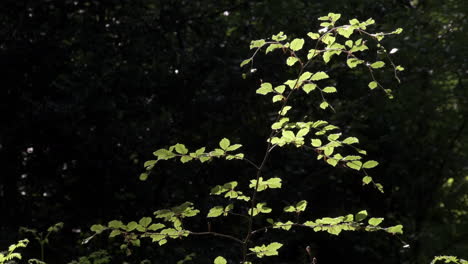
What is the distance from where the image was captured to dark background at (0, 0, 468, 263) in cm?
532

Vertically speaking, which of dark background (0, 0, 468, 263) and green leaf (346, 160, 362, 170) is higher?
green leaf (346, 160, 362, 170)

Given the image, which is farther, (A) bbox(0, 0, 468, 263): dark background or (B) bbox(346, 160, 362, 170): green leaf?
(A) bbox(0, 0, 468, 263): dark background

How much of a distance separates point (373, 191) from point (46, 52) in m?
3.93

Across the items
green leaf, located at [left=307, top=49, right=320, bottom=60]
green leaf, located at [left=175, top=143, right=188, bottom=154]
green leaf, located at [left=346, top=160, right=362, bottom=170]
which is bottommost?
green leaf, located at [left=346, top=160, right=362, bottom=170]

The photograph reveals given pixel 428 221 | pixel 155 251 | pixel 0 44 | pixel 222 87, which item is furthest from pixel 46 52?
pixel 428 221

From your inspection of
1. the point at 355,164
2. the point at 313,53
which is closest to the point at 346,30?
the point at 313,53

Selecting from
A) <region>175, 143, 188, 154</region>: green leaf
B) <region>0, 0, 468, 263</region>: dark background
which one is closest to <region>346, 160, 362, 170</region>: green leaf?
<region>175, 143, 188, 154</region>: green leaf

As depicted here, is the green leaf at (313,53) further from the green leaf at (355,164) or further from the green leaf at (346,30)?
the green leaf at (355,164)

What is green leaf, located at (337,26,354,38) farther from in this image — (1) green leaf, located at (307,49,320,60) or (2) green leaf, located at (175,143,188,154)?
(2) green leaf, located at (175,143,188,154)

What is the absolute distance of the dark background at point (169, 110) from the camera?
5320 millimetres

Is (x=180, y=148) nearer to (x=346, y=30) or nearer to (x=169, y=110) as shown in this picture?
(x=346, y=30)

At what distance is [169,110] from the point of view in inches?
218

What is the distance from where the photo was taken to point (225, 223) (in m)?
5.62

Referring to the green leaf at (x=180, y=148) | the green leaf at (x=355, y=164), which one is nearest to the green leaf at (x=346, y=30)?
the green leaf at (x=355, y=164)
